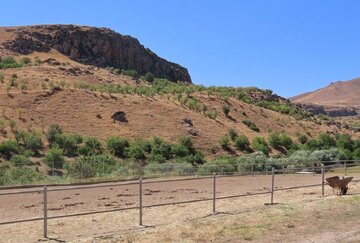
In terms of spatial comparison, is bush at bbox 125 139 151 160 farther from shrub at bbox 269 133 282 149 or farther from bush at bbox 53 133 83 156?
shrub at bbox 269 133 282 149

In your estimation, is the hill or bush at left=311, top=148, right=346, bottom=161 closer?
bush at left=311, top=148, right=346, bottom=161

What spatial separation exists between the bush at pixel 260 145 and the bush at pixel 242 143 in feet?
3.04

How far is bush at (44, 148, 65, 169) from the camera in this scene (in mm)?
45400

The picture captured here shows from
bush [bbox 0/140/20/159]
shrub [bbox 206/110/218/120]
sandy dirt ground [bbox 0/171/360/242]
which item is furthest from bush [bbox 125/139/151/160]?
sandy dirt ground [bbox 0/171/360/242]

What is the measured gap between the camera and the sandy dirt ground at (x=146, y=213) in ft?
44.7

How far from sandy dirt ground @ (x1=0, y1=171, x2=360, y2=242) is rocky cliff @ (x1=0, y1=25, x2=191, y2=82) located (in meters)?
83.6

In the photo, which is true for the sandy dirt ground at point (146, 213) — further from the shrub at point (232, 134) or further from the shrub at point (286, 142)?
the shrub at point (286, 142)

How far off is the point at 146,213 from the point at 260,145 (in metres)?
48.3

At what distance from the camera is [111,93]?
74125 mm

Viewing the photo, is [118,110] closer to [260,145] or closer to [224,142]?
[224,142]

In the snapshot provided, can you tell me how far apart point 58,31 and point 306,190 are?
99.1m

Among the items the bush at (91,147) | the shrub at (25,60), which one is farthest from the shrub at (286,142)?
the shrub at (25,60)

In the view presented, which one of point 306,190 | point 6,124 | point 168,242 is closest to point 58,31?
point 6,124

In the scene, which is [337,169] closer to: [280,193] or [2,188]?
[280,193]
